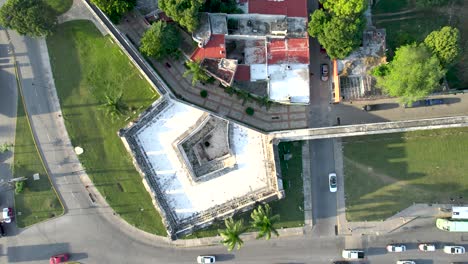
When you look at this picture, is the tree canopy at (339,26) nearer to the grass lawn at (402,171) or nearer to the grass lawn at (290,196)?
the grass lawn at (402,171)

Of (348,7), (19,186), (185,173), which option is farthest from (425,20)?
(19,186)

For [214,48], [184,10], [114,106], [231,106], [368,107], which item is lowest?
[114,106]

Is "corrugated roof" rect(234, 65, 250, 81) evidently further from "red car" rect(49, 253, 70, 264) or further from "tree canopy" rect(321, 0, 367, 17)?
"red car" rect(49, 253, 70, 264)

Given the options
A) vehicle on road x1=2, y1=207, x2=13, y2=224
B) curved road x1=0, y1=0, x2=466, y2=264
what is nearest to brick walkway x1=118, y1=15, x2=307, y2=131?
curved road x1=0, y1=0, x2=466, y2=264

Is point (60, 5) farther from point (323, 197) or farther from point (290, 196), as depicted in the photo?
point (323, 197)

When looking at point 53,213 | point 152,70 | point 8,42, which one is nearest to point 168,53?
point 152,70
